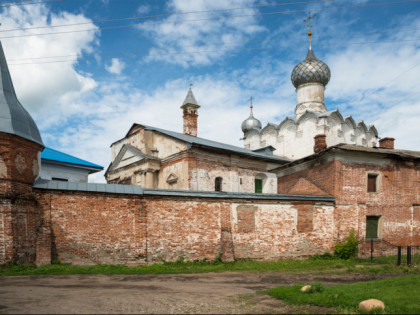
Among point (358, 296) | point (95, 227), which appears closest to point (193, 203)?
point (95, 227)

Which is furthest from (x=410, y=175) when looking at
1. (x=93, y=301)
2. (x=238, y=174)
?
(x=93, y=301)

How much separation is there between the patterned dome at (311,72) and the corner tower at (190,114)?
9.48m

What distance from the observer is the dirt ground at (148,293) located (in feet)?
21.8

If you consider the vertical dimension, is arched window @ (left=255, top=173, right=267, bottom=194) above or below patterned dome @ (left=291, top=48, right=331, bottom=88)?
below

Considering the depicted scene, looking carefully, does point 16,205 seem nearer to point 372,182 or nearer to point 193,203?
point 193,203

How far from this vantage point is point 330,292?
25.5ft

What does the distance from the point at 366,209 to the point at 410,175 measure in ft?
10.1

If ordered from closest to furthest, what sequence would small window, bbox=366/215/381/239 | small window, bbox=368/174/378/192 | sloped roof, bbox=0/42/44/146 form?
sloped roof, bbox=0/42/44/146, small window, bbox=366/215/381/239, small window, bbox=368/174/378/192

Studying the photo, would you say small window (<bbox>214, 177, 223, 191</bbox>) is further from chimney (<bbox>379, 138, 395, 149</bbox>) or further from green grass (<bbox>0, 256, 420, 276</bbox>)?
chimney (<bbox>379, 138, 395, 149</bbox>)

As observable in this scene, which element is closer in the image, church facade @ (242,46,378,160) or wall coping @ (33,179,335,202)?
wall coping @ (33,179,335,202)

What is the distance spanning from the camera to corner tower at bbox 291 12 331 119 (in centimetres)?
3005

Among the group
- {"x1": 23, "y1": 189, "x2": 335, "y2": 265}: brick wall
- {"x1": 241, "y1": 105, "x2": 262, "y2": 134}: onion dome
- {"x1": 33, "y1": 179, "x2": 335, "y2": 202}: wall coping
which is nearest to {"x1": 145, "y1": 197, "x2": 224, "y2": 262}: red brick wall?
{"x1": 23, "y1": 189, "x2": 335, "y2": 265}: brick wall

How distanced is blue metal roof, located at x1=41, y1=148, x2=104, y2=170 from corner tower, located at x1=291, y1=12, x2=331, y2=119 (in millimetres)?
16728

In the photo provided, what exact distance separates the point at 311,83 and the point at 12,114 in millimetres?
23500
